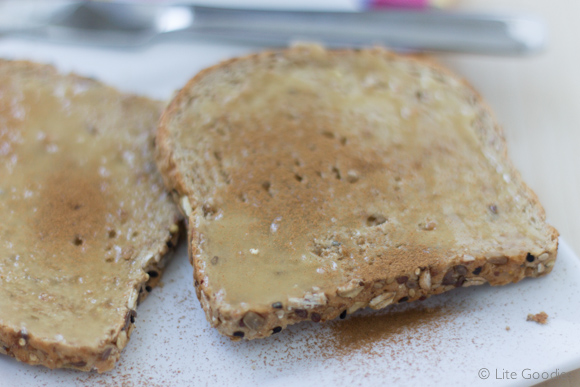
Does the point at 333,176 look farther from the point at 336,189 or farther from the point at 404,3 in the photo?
the point at 404,3

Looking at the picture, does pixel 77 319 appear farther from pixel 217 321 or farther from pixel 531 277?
pixel 531 277

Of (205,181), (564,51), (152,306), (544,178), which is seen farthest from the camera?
(564,51)

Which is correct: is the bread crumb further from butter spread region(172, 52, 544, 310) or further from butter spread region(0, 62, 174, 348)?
butter spread region(0, 62, 174, 348)

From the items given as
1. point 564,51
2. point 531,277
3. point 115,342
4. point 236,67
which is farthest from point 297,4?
point 115,342

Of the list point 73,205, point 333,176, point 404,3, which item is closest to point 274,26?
point 404,3

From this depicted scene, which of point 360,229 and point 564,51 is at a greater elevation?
point 564,51

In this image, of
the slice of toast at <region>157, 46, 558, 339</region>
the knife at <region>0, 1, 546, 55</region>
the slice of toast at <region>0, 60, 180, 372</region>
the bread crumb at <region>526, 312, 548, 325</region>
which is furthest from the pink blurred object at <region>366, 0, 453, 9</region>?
the bread crumb at <region>526, 312, 548, 325</region>

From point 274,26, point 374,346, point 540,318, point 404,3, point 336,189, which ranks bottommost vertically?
point 374,346
